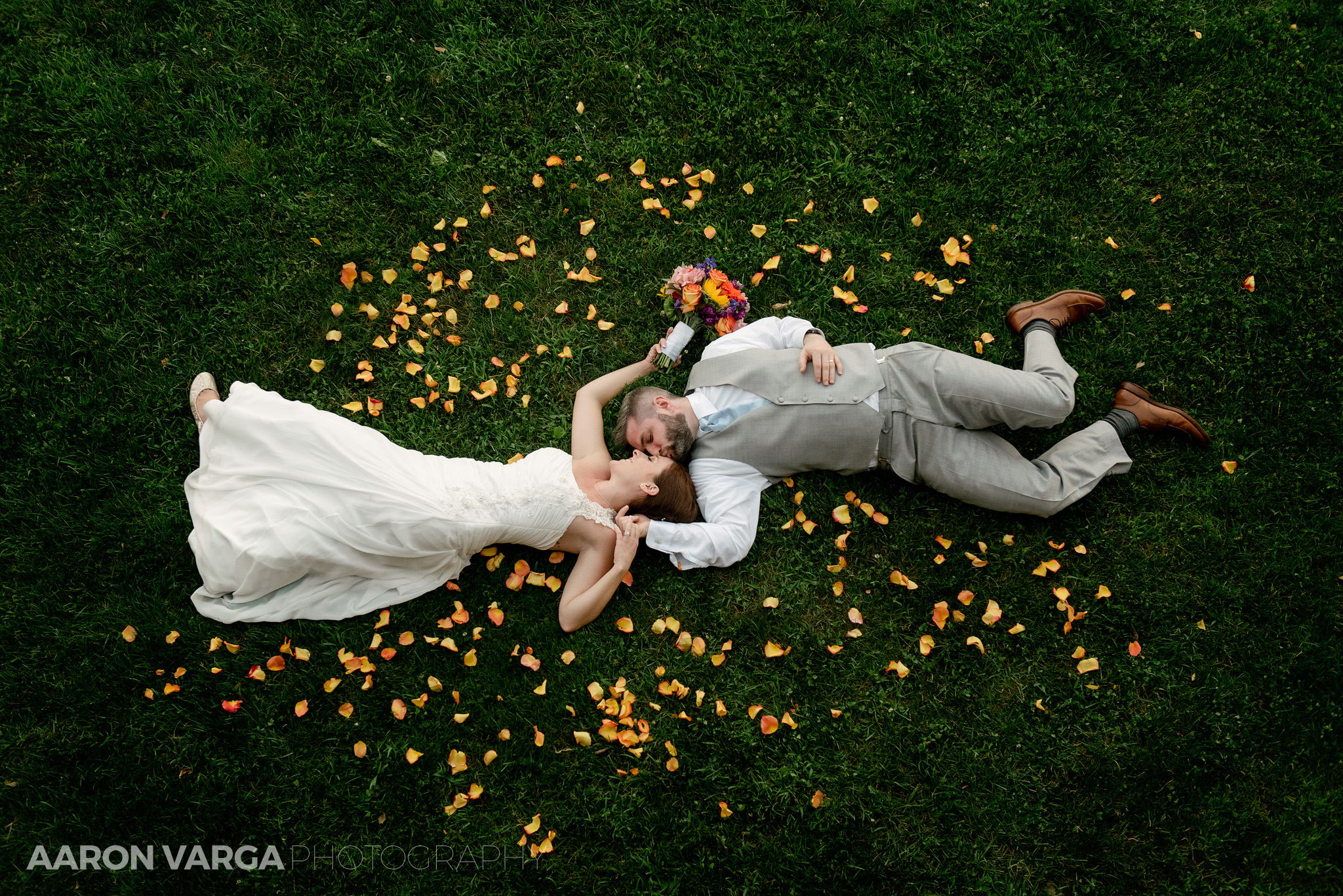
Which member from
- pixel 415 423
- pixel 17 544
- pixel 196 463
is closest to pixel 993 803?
pixel 415 423

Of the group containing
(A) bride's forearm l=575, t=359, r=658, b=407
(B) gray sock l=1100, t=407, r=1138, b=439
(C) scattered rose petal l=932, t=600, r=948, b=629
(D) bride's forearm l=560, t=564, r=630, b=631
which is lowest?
(C) scattered rose petal l=932, t=600, r=948, b=629

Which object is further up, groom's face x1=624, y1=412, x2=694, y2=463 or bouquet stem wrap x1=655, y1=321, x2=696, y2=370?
bouquet stem wrap x1=655, y1=321, x2=696, y2=370

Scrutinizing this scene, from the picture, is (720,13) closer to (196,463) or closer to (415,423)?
(415,423)

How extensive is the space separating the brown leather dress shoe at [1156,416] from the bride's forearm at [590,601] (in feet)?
10.9

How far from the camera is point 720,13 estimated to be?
5496 millimetres

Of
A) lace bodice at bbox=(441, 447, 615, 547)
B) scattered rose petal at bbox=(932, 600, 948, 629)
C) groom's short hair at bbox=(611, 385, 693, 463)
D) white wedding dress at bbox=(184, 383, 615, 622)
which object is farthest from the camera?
scattered rose petal at bbox=(932, 600, 948, 629)

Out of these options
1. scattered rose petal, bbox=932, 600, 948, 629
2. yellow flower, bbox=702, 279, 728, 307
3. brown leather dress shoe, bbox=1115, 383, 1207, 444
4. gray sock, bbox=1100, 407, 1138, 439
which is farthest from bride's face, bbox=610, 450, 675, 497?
brown leather dress shoe, bbox=1115, 383, 1207, 444

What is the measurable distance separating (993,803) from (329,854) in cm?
376

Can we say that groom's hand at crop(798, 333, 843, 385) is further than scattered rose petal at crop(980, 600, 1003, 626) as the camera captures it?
No

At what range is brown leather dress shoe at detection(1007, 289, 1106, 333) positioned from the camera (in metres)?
4.98

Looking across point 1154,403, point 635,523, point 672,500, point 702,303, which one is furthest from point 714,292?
point 1154,403

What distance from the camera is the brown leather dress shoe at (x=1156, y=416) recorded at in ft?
15.8

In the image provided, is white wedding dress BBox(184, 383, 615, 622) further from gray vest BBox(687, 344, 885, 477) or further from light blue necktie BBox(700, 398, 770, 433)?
gray vest BBox(687, 344, 885, 477)

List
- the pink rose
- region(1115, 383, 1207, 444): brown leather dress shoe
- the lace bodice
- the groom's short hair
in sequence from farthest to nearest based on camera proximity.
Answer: the pink rose < region(1115, 383, 1207, 444): brown leather dress shoe < the groom's short hair < the lace bodice
